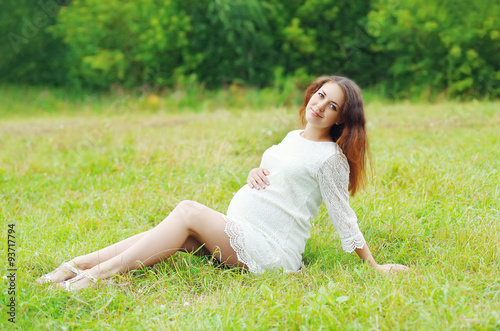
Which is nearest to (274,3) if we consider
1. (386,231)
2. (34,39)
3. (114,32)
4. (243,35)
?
(243,35)

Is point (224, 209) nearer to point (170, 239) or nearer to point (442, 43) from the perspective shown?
point (170, 239)

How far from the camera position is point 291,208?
2688 mm

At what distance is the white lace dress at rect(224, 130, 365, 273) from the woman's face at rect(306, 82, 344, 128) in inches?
5.1

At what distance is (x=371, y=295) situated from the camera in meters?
2.30

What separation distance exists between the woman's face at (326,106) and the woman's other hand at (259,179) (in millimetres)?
404

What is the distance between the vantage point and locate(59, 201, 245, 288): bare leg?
2.59 metres

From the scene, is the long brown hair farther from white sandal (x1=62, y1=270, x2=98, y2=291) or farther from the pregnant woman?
white sandal (x1=62, y1=270, x2=98, y2=291)

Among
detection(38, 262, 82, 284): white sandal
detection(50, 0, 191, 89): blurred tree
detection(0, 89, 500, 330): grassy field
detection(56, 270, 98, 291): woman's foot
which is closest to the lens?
detection(0, 89, 500, 330): grassy field

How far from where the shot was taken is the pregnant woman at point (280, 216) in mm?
2609

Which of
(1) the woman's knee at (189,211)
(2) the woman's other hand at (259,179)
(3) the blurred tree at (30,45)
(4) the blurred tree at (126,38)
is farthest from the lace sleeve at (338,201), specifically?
(3) the blurred tree at (30,45)

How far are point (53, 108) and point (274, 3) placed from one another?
21.1ft

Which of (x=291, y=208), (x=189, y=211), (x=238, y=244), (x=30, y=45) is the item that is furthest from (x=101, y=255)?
(x=30, y=45)

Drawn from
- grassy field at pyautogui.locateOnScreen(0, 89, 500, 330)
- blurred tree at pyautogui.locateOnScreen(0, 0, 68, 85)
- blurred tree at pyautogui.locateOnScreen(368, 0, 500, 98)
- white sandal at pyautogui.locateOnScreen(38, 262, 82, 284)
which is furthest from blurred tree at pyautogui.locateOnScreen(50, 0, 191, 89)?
white sandal at pyautogui.locateOnScreen(38, 262, 82, 284)

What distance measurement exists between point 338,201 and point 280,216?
0.33m
